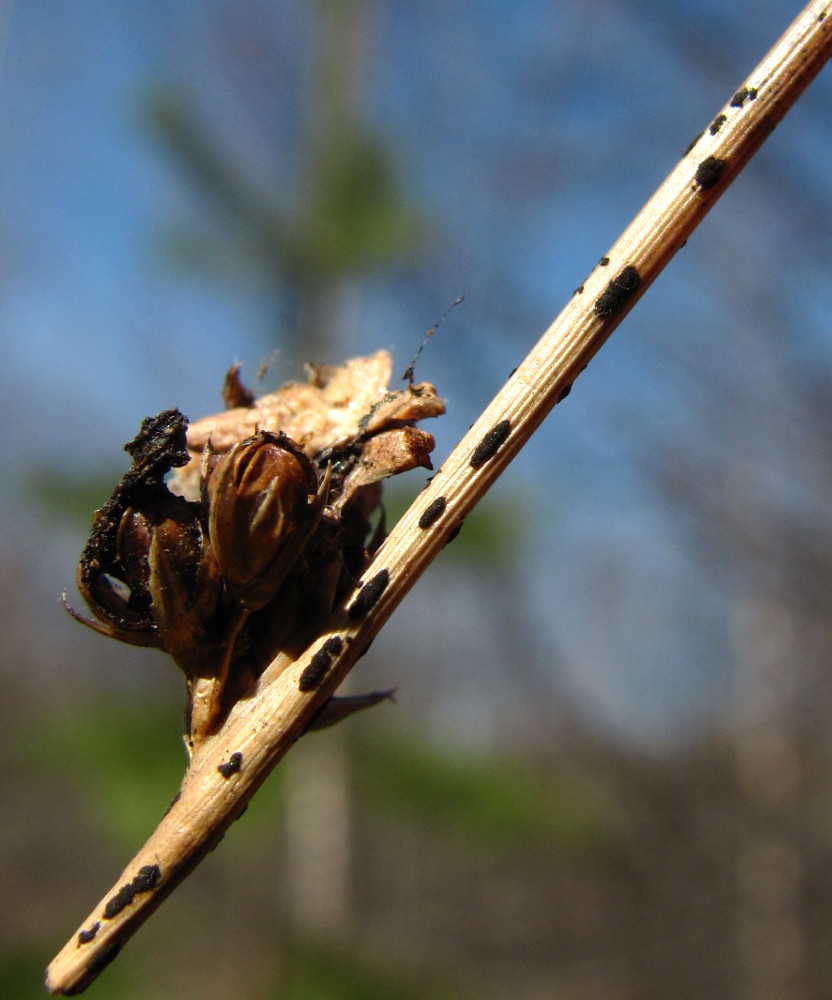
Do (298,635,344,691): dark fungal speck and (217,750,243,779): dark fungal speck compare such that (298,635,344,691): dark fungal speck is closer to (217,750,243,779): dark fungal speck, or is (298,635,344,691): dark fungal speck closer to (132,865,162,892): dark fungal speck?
(217,750,243,779): dark fungal speck

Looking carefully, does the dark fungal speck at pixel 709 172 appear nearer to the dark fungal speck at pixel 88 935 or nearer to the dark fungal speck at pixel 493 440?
the dark fungal speck at pixel 493 440

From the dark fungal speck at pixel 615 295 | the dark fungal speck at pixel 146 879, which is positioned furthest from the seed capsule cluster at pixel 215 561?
the dark fungal speck at pixel 615 295

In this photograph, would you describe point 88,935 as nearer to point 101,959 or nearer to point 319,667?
point 101,959

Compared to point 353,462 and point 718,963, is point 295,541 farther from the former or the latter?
point 718,963

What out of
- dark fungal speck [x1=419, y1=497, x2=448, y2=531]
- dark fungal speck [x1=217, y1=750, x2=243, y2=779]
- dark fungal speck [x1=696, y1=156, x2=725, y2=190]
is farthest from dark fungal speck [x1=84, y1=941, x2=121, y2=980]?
dark fungal speck [x1=696, y1=156, x2=725, y2=190]

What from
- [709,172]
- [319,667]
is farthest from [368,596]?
[709,172]
